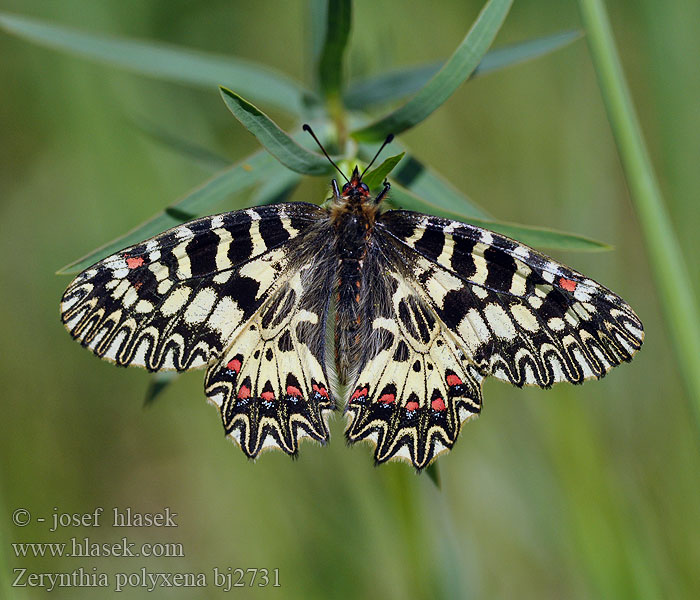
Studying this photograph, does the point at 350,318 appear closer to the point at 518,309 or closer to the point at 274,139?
the point at 518,309

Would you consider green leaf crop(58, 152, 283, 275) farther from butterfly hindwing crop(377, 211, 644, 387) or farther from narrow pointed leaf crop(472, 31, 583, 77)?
narrow pointed leaf crop(472, 31, 583, 77)

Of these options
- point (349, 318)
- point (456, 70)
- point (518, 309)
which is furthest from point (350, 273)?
point (456, 70)

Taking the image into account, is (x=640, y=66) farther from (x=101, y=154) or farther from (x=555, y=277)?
(x=101, y=154)

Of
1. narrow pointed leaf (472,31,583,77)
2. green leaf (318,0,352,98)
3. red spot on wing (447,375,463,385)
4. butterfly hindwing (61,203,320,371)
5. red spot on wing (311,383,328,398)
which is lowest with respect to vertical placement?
red spot on wing (447,375,463,385)

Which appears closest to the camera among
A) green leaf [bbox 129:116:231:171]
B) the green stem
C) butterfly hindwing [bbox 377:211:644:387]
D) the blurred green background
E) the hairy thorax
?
the green stem

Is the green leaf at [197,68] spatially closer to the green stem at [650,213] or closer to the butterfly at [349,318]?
the butterfly at [349,318]

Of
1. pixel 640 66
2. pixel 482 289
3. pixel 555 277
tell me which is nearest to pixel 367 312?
pixel 482 289

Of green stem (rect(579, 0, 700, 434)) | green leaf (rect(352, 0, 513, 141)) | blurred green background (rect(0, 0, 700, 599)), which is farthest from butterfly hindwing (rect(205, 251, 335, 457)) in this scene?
green stem (rect(579, 0, 700, 434))

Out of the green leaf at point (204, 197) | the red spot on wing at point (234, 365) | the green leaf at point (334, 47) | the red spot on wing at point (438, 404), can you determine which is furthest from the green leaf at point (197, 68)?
the red spot on wing at point (438, 404)
